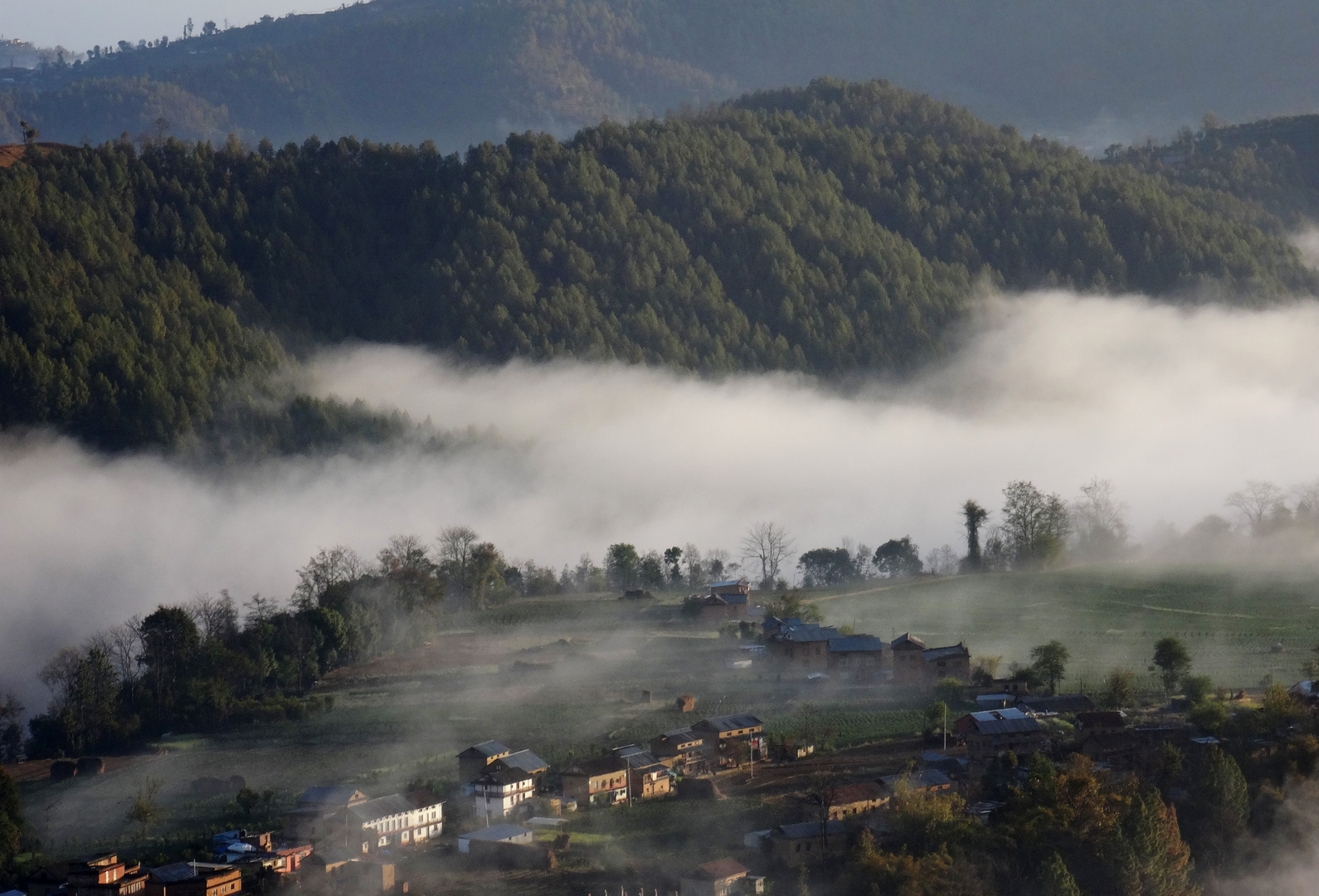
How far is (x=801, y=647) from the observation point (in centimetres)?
7881

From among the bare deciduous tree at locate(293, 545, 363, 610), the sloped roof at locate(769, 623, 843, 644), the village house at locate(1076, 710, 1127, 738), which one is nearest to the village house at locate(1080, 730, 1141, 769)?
the village house at locate(1076, 710, 1127, 738)

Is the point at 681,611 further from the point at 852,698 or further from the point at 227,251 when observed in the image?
the point at 227,251

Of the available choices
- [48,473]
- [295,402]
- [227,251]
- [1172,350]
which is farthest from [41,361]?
[1172,350]

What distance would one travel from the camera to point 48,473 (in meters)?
120

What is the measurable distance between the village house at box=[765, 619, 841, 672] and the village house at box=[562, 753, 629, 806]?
53.0 ft

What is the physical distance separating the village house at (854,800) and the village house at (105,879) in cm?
2006

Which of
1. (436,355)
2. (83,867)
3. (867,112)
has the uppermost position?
(867,112)

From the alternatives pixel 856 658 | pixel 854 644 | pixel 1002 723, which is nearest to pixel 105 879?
pixel 1002 723

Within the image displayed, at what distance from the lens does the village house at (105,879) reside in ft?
183

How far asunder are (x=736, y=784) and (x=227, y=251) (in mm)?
96857

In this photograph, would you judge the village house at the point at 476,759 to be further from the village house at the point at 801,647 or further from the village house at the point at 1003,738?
the village house at the point at 801,647

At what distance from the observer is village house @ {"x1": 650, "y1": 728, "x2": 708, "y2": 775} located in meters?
65.3

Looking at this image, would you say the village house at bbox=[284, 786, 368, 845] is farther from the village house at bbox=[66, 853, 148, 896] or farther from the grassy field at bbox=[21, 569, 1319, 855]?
the village house at bbox=[66, 853, 148, 896]

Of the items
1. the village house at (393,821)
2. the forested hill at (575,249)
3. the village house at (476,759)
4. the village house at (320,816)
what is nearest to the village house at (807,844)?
the village house at (393,821)
